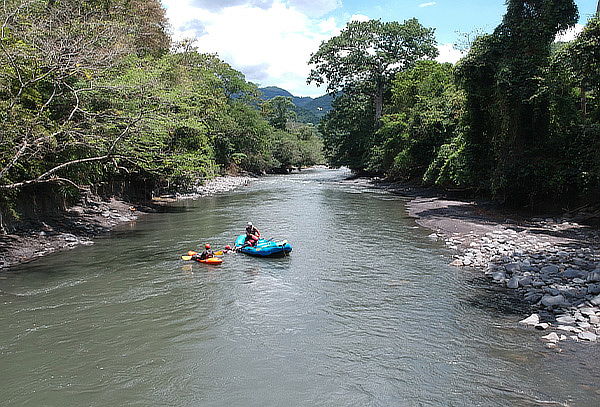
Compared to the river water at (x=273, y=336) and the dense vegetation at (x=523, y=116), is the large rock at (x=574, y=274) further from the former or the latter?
the dense vegetation at (x=523, y=116)

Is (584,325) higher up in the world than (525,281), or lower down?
lower down

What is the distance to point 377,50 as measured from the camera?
46.1 m

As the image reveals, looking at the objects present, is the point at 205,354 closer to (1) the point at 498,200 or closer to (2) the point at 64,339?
(2) the point at 64,339

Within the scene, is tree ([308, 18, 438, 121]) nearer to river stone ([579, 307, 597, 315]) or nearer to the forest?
the forest

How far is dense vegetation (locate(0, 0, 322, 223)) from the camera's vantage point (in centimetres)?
1205

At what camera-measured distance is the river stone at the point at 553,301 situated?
29.0 ft

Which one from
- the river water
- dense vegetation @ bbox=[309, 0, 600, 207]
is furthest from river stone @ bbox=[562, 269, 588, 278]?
Answer: dense vegetation @ bbox=[309, 0, 600, 207]

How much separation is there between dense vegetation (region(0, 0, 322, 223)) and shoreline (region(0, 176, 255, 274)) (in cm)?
121

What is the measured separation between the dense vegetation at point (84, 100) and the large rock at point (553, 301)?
40.2 feet

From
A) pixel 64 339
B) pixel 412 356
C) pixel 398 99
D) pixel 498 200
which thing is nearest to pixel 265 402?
pixel 412 356

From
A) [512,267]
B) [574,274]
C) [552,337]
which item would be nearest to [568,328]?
[552,337]

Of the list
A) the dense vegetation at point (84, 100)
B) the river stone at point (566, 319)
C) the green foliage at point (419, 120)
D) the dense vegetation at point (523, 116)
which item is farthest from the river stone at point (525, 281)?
the green foliage at point (419, 120)

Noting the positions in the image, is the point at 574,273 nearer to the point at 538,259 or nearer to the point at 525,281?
the point at 525,281

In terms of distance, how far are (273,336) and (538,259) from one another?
26.0 feet
